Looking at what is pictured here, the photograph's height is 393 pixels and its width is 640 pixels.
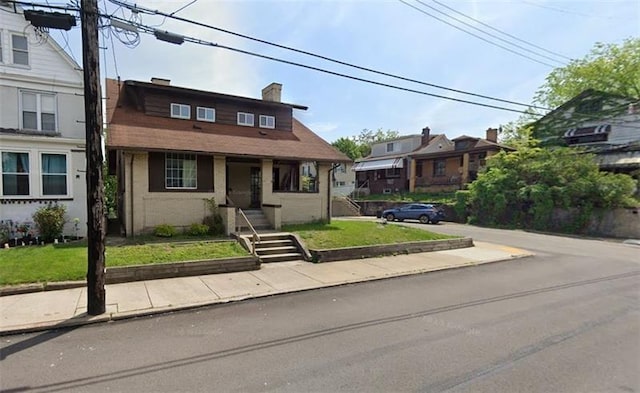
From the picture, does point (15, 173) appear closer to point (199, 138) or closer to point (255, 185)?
point (199, 138)

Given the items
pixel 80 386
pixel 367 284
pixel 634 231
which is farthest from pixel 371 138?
pixel 80 386

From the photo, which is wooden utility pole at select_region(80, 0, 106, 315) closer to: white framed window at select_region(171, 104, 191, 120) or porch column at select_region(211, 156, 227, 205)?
porch column at select_region(211, 156, 227, 205)

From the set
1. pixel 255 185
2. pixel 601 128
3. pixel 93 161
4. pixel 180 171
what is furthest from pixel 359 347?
pixel 601 128

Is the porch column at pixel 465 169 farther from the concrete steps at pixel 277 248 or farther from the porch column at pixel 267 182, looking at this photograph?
the concrete steps at pixel 277 248

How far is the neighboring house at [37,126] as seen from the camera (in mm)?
12273

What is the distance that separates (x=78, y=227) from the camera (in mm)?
13227

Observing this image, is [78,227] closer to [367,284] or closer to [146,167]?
[146,167]

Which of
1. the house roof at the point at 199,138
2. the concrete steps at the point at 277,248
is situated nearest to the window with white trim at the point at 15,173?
the house roof at the point at 199,138

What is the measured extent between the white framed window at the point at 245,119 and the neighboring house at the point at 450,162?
23.3m

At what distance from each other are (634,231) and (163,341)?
24.9m

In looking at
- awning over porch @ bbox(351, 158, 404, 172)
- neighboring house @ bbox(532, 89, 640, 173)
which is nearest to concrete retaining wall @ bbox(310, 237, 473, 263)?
neighboring house @ bbox(532, 89, 640, 173)

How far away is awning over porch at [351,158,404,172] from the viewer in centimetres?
3834

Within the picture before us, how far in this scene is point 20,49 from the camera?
41.1ft

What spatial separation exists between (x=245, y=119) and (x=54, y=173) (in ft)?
27.8
